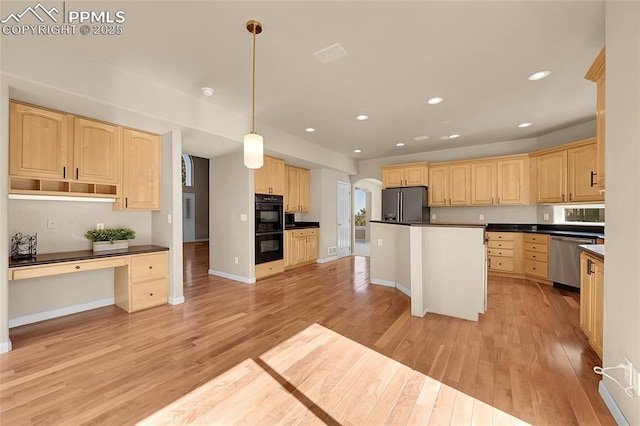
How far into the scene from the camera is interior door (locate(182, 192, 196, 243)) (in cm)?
1095

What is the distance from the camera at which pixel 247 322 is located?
3.08 metres

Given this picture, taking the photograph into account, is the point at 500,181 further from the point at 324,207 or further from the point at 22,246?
the point at 22,246

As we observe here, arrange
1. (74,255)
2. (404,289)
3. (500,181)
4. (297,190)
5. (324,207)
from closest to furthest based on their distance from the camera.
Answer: (74,255), (404,289), (500,181), (297,190), (324,207)

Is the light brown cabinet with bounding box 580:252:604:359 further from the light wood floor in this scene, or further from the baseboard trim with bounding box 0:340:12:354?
the baseboard trim with bounding box 0:340:12:354

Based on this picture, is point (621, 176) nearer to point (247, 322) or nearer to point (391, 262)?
point (391, 262)

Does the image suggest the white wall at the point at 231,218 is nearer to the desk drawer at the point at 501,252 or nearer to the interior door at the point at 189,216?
the desk drawer at the point at 501,252

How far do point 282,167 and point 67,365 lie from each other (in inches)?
169

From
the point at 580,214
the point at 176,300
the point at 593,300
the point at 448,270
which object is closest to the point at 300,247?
the point at 176,300

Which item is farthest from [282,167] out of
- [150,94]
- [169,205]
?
[150,94]

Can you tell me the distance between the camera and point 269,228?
5289 millimetres

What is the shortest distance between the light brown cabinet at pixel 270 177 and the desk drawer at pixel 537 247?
16.2ft

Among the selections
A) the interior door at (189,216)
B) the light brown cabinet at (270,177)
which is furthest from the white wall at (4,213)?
the interior door at (189,216)

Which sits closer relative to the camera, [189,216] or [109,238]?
[109,238]

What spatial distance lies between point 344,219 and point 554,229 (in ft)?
15.3
